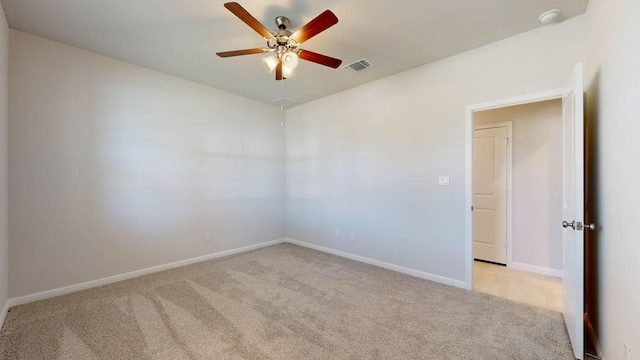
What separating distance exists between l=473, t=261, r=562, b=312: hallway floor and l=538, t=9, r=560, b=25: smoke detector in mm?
2633

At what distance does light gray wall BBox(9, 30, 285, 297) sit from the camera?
265 cm

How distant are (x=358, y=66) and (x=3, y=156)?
3665 mm

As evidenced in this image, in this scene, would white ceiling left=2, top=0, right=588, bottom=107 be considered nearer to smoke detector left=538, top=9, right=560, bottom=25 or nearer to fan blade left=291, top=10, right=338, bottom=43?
smoke detector left=538, top=9, right=560, bottom=25

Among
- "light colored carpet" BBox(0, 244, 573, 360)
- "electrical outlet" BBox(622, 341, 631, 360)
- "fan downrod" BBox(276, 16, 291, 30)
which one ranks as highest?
"fan downrod" BBox(276, 16, 291, 30)

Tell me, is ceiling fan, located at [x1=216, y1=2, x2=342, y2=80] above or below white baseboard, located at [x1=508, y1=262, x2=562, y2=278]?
above

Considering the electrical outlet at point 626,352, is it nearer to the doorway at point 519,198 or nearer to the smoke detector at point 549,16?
the doorway at point 519,198

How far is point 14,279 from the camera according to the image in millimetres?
2568

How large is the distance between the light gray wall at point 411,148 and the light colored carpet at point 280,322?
643 millimetres

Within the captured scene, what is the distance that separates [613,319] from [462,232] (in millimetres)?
1482

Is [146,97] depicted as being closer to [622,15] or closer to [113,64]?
[113,64]

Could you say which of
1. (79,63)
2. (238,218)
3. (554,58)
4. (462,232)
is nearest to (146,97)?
(79,63)

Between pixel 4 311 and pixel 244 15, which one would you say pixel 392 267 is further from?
pixel 4 311

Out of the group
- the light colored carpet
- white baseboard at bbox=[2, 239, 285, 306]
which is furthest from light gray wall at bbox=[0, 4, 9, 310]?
the light colored carpet

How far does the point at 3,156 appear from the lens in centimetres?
237
